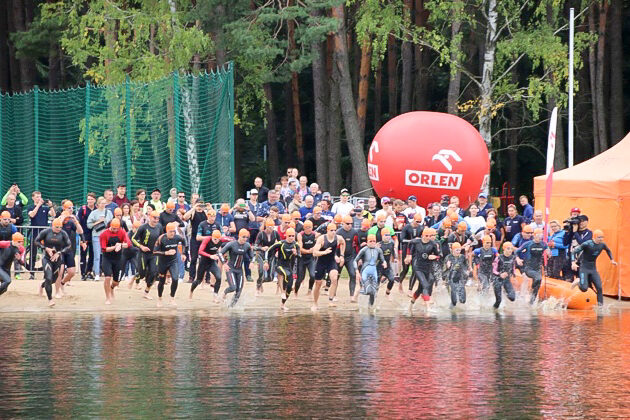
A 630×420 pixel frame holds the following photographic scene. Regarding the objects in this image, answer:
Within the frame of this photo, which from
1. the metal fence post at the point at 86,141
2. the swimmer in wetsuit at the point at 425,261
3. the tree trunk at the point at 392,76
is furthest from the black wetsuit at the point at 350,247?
the tree trunk at the point at 392,76

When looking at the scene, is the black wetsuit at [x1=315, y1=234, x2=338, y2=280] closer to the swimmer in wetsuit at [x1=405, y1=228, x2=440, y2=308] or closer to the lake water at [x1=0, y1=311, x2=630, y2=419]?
the lake water at [x1=0, y1=311, x2=630, y2=419]

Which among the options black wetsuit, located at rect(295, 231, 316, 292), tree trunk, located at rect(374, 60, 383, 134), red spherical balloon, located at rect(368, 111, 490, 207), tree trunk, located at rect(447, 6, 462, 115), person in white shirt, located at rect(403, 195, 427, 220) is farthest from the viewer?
tree trunk, located at rect(374, 60, 383, 134)

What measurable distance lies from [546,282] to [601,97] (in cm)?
1773

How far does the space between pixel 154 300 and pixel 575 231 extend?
29.5 ft

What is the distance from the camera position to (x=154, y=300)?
27.0m

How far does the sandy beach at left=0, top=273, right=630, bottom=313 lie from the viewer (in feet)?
84.6

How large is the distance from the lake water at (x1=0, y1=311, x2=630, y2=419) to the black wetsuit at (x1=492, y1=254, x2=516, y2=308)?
1.28 m

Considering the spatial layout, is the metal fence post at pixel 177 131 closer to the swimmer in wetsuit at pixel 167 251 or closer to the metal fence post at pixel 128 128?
the metal fence post at pixel 128 128

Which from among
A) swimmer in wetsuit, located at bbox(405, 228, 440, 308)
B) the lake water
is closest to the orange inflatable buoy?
the lake water

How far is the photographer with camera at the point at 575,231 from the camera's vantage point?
26.8m

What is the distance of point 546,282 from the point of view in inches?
1066

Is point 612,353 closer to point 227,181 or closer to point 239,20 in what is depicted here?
point 227,181

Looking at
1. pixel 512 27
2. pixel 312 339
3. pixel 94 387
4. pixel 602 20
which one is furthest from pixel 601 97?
pixel 94 387

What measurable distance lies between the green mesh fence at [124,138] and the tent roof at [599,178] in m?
7.72
